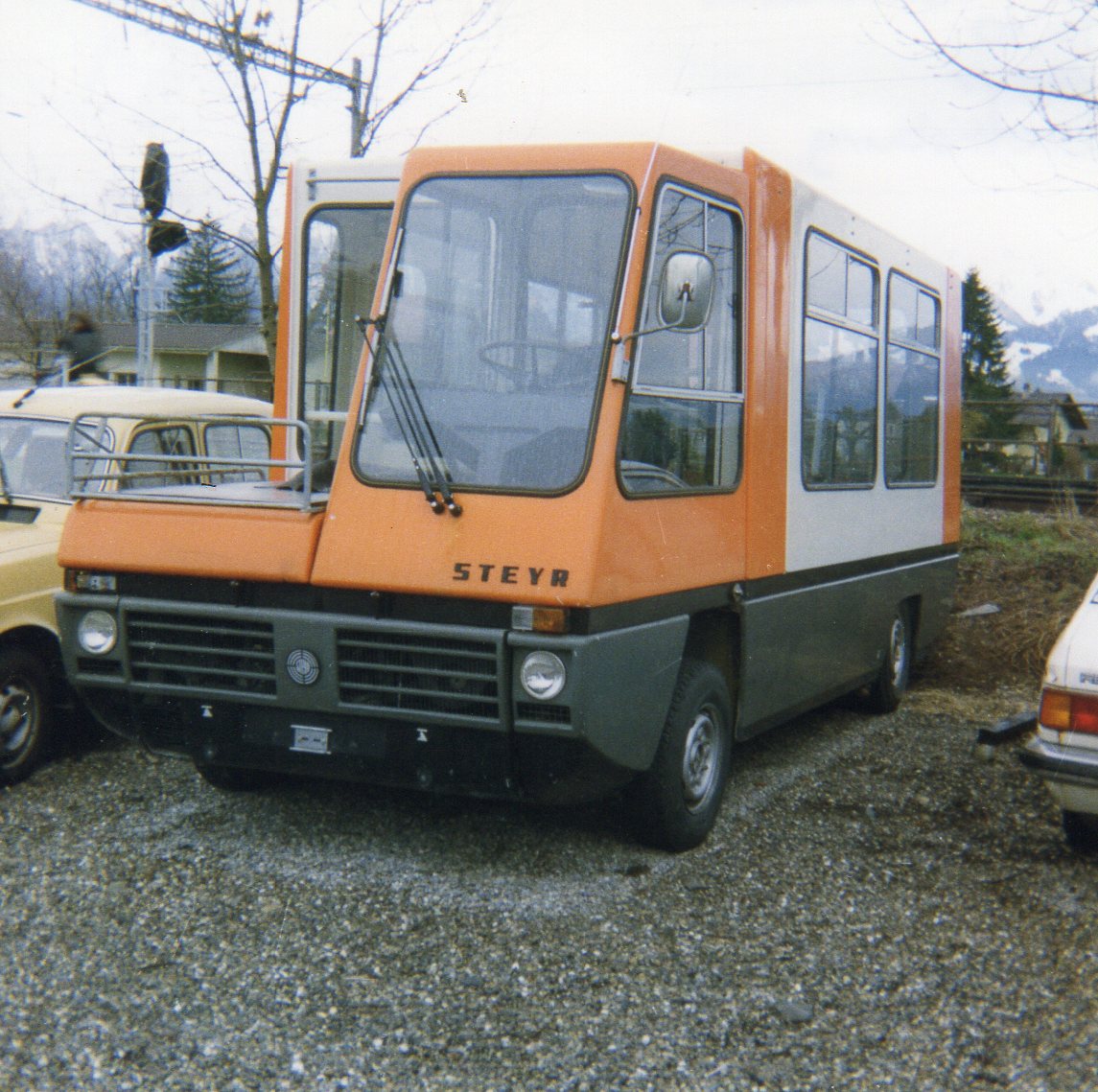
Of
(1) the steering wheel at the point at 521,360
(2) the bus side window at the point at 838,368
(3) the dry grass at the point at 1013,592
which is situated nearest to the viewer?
(1) the steering wheel at the point at 521,360

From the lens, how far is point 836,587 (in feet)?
24.5

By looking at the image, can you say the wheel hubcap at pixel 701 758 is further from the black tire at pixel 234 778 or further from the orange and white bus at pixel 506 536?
the black tire at pixel 234 778

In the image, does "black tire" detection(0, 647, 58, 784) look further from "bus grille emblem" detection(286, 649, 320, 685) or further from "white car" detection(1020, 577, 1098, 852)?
"white car" detection(1020, 577, 1098, 852)

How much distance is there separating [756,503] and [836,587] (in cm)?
142

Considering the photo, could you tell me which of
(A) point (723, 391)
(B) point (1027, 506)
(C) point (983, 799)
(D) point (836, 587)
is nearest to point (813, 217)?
(A) point (723, 391)

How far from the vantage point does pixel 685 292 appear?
509 cm

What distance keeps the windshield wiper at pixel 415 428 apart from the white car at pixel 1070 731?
2.49m

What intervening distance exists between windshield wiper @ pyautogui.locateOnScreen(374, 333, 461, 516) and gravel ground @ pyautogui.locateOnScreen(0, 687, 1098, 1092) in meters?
1.54

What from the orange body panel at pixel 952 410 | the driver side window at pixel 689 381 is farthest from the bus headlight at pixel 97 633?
the orange body panel at pixel 952 410

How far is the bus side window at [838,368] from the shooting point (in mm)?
6934

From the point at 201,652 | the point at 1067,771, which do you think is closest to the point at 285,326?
the point at 201,652

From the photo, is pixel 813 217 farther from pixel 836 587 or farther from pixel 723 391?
pixel 836 587

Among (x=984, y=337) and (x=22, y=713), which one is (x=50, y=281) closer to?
(x=22, y=713)

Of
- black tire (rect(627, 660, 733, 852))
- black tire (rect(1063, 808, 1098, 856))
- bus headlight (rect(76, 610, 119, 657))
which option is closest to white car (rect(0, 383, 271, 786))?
bus headlight (rect(76, 610, 119, 657))
